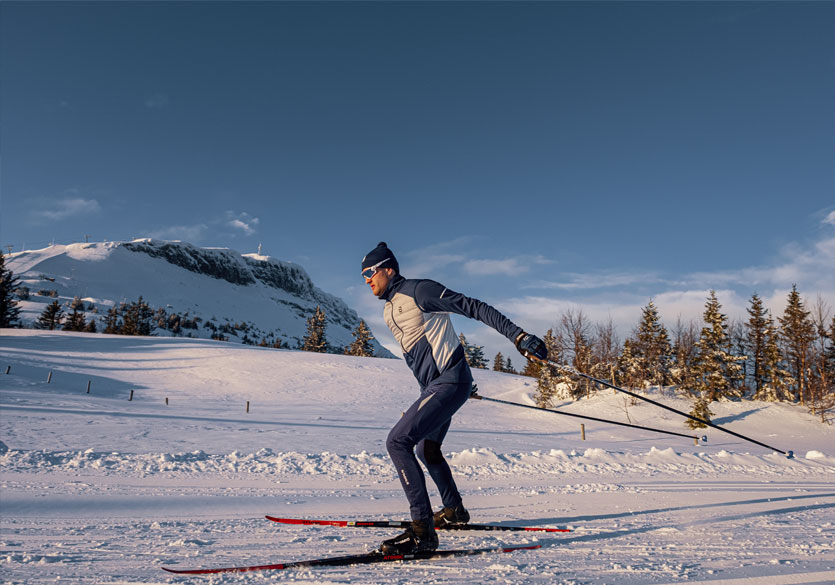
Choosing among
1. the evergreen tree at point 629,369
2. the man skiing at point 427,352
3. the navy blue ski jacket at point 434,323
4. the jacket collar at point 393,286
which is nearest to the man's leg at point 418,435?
the man skiing at point 427,352

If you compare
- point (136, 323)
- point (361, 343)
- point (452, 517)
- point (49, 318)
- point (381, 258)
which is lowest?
point (452, 517)

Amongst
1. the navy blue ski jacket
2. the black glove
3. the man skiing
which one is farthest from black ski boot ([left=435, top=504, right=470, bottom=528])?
the black glove

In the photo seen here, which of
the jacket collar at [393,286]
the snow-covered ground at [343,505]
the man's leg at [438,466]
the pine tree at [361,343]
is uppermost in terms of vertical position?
the pine tree at [361,343]

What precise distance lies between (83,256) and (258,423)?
5911 inches

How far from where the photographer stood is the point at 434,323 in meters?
3.45

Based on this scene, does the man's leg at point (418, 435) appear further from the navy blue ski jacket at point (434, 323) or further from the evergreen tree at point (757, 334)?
the evergreen tree at point (757, 334)

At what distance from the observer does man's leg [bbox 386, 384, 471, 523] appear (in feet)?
10.2

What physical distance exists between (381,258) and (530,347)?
132 cm

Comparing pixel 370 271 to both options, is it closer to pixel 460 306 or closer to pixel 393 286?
pixel 393 286

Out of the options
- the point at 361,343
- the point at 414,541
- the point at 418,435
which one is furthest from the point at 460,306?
the point at 361,343

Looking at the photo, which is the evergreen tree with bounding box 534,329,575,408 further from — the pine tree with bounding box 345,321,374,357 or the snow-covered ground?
the pine tree with bounding box 345,321,374,357

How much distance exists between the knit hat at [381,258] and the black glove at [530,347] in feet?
3.60

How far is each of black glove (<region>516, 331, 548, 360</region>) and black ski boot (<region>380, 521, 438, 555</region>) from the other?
1.37 m

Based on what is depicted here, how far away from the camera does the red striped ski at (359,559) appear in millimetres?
2496
